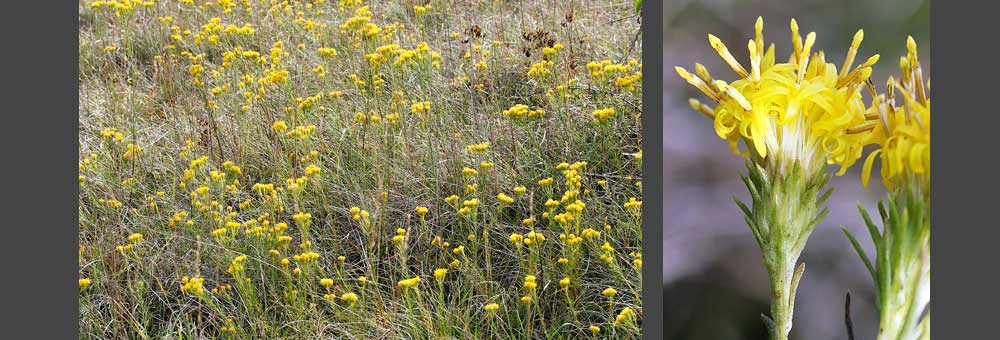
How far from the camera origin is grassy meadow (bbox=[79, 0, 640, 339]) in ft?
10.8

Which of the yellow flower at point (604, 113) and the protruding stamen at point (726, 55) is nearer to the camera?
the protruding stamen at point (726, 55)

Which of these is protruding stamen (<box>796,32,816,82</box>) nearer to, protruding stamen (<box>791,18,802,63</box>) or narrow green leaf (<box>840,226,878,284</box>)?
protruding stamen (<box>791,18,802,63</box>)

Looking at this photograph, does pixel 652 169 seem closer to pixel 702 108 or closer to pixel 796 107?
pixel 702 108

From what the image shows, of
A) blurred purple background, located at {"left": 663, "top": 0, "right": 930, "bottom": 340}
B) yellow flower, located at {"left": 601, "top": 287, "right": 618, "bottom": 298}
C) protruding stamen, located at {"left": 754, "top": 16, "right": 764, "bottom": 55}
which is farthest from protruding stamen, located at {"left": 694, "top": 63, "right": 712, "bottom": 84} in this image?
yellow flower, located at {"left": 601, "top": 287, "right": 618, "bottom": 298}

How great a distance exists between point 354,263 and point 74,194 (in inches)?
35.6

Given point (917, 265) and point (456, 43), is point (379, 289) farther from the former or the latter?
point (917, 265)

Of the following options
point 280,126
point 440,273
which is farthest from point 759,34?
point 280,126

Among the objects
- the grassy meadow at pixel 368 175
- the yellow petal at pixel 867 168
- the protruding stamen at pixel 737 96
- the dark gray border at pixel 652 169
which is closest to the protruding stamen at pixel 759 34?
the protruding stamen at pixel 737 96

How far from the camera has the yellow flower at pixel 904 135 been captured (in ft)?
9.09

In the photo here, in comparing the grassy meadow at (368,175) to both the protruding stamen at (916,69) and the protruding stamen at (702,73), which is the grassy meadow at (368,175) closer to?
the protruding stamen at (702,73)

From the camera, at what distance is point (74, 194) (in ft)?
11.5

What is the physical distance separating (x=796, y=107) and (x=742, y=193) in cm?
28

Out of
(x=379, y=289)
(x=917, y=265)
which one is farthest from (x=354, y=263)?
(x=917, y=265)

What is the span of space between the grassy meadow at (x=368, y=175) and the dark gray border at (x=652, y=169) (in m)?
0.07
